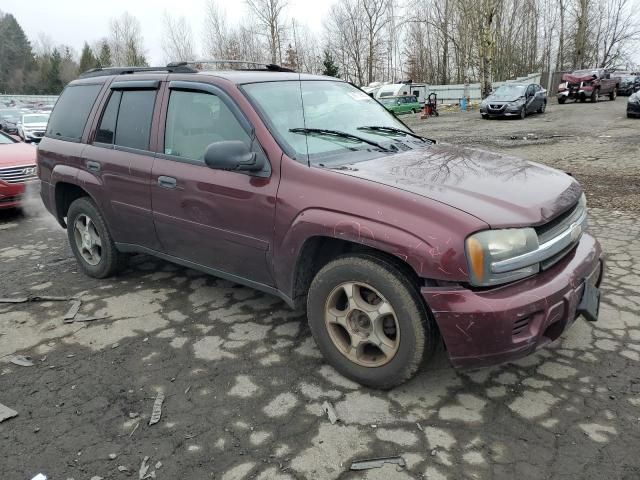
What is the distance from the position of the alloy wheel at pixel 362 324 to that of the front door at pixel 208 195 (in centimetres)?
56

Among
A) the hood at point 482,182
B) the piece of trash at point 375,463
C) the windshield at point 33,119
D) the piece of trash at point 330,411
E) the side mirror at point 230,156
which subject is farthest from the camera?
the windshield at point 33,119

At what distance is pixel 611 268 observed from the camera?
14.7 feet

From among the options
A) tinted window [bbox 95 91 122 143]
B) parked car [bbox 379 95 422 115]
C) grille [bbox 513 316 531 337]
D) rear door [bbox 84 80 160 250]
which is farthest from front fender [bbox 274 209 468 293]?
parked car [bbox 379 95 422 115]

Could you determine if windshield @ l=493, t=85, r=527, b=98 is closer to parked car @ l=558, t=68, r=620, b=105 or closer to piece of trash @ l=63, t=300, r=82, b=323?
parked car @ l=558, t=68, r=620, b=105

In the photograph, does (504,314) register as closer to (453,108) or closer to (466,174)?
(466,174)

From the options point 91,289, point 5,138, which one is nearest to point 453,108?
point 5,138

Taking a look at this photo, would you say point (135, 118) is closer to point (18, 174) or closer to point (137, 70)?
point (137, 70)

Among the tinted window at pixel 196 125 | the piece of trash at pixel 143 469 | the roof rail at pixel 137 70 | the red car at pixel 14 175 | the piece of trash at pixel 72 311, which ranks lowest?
the piece of trash at pixel 143 469

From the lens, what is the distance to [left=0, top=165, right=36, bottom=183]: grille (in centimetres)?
745

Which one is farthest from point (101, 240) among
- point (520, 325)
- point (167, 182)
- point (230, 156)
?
point (520, 325)

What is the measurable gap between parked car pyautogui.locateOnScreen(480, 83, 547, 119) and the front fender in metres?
20.2

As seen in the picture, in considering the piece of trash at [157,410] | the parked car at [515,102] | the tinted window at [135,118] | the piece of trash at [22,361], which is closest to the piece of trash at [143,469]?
the piece of trash at [157,410]

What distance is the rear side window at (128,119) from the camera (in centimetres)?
392

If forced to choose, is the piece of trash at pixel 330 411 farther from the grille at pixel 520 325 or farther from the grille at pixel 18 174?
the grille at pixel 18 174
